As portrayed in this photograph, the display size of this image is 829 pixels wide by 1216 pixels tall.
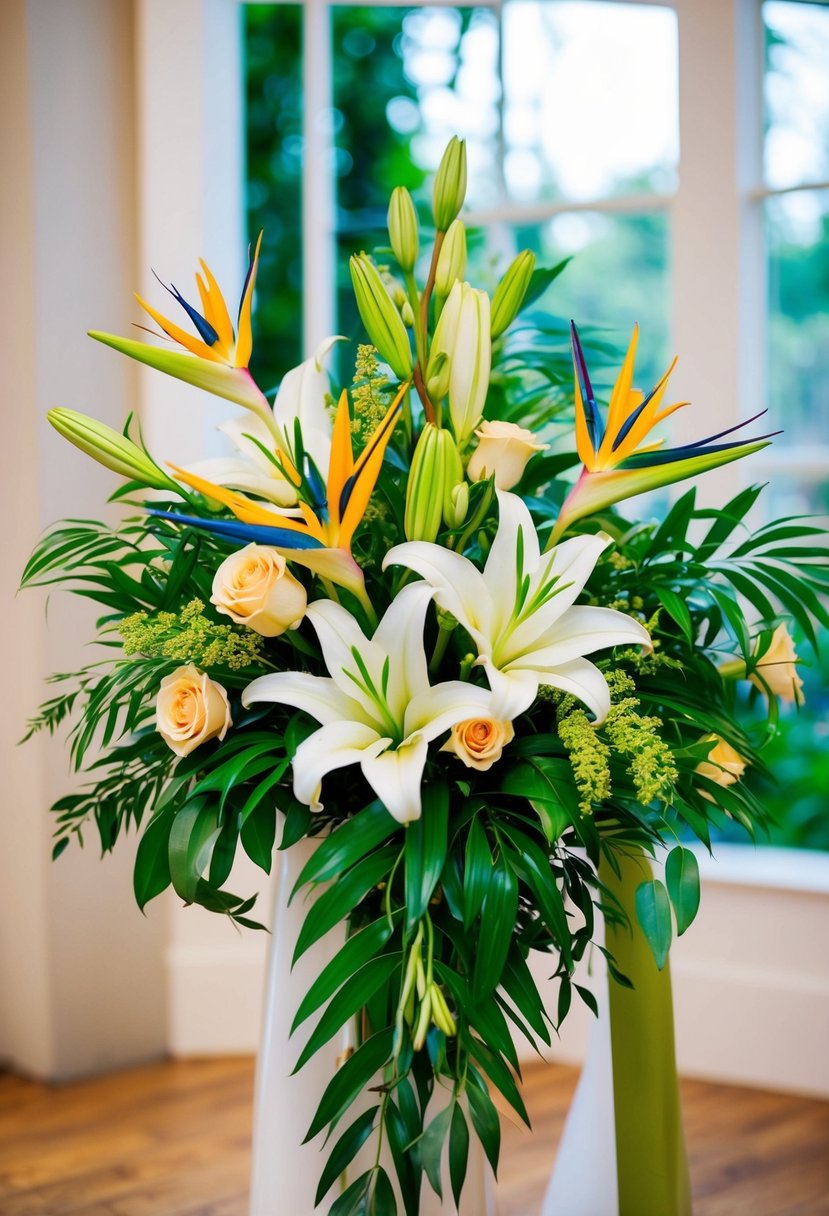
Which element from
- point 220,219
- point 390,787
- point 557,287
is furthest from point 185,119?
point 390,787

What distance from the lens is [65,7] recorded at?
187cm

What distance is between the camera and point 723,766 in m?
0.84

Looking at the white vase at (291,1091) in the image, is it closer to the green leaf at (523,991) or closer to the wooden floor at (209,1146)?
the green leaf at (523,991)

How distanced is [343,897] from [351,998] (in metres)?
0.06

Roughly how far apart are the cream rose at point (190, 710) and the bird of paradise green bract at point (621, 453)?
0.80 feet

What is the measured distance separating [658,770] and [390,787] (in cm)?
17

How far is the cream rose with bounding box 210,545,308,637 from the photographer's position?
720 millimetres

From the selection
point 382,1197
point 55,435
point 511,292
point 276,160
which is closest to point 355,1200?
point 382,1197

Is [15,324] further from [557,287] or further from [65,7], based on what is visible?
[557,287]

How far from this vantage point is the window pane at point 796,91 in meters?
2.02

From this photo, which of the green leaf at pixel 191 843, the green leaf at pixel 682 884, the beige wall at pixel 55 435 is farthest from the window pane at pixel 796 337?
the green leaf at pixel 191 843

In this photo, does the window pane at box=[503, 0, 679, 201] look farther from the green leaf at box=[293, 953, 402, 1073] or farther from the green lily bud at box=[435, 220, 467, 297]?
the green leaf at box=[293, 953, 402, 1073]

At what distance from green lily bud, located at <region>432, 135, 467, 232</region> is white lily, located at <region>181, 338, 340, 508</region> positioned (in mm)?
120

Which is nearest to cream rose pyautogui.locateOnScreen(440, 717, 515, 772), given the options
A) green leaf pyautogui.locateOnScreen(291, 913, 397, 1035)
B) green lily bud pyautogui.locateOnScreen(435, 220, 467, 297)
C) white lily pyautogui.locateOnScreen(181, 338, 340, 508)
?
green leaf pyautogui.locateOnScreen(291, 913, 397, 1035)
